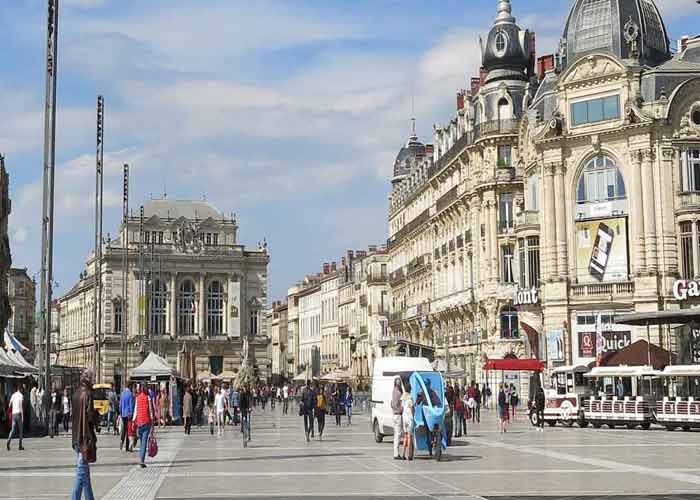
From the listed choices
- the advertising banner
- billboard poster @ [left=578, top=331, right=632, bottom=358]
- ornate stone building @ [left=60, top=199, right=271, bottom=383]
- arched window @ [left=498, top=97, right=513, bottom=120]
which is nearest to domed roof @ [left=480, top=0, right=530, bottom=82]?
arched window @ [left=498, top=97, right=513, bottom=120]

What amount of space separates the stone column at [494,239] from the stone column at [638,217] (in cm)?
1083

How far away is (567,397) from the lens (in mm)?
43625

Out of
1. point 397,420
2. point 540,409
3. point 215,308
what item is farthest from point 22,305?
point 397,420

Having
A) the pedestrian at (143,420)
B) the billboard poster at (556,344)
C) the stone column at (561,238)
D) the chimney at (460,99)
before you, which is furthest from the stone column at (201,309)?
the pedestrian at (143,420)

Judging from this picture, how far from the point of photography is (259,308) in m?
113

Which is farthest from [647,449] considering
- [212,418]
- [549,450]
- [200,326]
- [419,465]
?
[200,326]

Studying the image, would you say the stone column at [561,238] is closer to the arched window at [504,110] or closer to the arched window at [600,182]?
the arched window at [600,182]

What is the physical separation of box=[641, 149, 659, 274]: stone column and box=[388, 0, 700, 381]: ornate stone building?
1.9 inches

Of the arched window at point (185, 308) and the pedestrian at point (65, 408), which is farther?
the arched window at point (185, 308)

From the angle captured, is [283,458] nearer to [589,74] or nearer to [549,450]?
[549,450]

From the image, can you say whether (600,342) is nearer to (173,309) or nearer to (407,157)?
(407,157)

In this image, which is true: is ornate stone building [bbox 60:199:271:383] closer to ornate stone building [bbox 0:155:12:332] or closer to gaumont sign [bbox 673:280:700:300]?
ornate stone building [bbox 0:155:12:332]

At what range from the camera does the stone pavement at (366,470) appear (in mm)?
17344

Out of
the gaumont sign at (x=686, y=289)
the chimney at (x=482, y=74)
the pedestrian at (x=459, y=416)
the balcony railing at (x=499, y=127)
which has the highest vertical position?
the chimney at (x=482, y=74)
